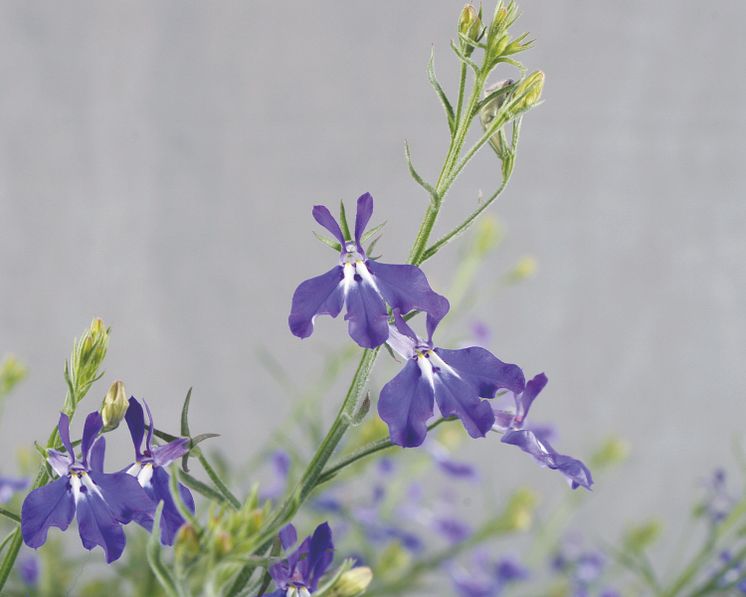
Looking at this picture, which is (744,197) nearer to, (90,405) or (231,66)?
(231,66)

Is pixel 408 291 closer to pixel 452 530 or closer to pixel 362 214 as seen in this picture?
pixel 362 214

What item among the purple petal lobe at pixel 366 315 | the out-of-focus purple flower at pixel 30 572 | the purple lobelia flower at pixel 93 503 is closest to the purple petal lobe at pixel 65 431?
the purple lobelia flower at pixel 93 503

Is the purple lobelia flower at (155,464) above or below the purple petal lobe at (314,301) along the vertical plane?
below

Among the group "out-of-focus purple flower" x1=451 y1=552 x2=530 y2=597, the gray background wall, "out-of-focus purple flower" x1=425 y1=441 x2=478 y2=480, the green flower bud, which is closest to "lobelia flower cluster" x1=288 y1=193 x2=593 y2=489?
the green flower bud

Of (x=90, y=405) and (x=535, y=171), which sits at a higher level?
(x=535, y=171)

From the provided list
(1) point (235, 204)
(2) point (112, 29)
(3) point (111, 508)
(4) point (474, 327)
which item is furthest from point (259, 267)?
(3) point (111, 508)

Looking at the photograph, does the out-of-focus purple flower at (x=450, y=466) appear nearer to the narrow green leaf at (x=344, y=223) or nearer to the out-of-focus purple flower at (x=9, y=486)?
the out-of-focus purple flower at (x=9, y=486)
